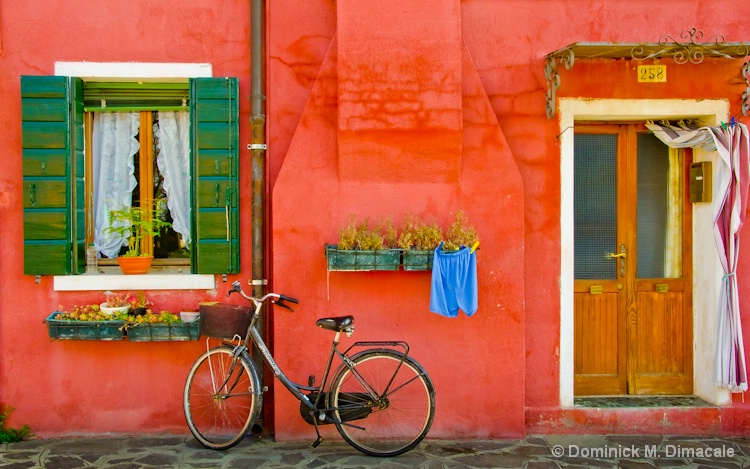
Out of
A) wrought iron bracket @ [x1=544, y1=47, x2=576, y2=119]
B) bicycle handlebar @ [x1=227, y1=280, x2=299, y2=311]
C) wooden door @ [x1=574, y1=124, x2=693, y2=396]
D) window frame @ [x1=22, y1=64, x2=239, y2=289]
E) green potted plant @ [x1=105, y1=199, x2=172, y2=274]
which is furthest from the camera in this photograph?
wooden door @ [x1=574, y1=124, x2=693, y2=396]

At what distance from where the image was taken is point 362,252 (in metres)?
5.12

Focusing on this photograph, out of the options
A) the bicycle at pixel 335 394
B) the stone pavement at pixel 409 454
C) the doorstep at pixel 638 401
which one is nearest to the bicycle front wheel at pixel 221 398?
the bicycle at pixel 335 394

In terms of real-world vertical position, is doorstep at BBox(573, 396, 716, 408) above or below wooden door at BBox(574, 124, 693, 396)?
below

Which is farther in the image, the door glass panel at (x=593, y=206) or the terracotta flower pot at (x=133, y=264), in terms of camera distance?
the door glass panel at (x=593, y=206)

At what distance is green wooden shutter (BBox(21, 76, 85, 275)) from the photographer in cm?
543

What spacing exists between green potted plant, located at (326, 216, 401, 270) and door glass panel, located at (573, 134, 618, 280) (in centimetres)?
190

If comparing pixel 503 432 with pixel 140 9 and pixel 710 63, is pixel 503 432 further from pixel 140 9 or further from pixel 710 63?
pixel 140 9

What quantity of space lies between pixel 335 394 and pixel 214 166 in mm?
2126

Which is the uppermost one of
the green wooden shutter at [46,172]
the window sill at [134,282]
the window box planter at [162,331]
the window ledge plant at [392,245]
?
the green wooden shutter at [46,172]

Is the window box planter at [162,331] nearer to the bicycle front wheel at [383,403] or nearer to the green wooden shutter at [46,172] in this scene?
the green wooden shutter at [46,172]

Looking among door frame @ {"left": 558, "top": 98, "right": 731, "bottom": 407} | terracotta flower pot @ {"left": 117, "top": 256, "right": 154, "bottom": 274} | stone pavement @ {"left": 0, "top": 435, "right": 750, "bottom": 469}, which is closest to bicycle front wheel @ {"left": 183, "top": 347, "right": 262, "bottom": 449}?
stone pavement @ {"left": 0, "top": 435, "right": 750, "bottom": 469}

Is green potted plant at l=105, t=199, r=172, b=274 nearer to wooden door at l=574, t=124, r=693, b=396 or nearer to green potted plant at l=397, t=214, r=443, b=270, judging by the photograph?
green potted plant at l=397, t=214, r=443, b=270

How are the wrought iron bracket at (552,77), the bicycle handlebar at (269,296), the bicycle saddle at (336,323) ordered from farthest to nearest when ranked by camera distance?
the wrought iron bracket at (552,77) < the bicycle handlebar at (269,296) < the bicycle saddle at (336,323)

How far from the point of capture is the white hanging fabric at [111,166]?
5.84 metres
